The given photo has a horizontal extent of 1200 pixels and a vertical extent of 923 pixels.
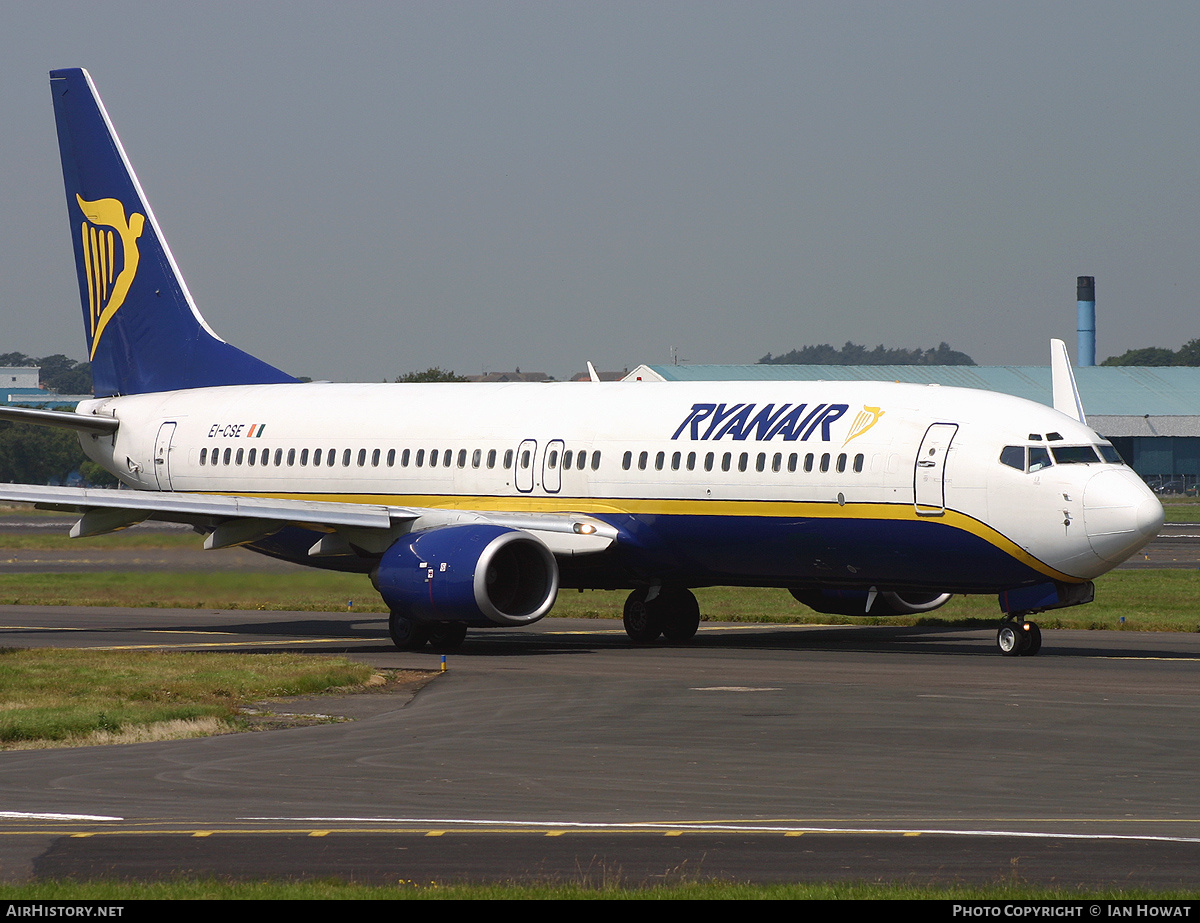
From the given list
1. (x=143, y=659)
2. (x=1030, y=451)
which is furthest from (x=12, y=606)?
(x=1030, y=451)

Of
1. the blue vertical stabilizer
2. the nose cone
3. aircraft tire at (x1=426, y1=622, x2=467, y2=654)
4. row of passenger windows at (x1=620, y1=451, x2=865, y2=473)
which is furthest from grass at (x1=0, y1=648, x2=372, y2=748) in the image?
the blue vertical stabilizer

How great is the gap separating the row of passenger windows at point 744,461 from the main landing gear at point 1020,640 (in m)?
3.67

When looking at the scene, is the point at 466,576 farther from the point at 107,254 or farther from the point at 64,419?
the point at 107,254

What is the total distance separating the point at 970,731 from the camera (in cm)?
1955

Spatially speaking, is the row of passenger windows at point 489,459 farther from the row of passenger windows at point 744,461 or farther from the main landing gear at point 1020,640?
the main landing gear at point 1020,640

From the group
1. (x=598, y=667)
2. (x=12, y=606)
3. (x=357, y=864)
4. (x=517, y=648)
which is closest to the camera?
(x=357, y=864)

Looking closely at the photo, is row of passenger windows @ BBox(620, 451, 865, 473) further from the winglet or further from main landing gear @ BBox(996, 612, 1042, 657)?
the winglet

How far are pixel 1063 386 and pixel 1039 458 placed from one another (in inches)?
272

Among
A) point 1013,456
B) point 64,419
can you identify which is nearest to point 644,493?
point 1013,456

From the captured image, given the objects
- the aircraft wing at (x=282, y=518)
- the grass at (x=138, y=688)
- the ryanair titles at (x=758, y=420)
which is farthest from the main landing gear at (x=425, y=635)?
the ryanair titles at (x=758, y=420)

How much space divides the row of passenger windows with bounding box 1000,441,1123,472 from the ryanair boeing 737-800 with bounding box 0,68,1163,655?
0.03 metres

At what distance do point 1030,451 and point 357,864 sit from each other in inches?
695
